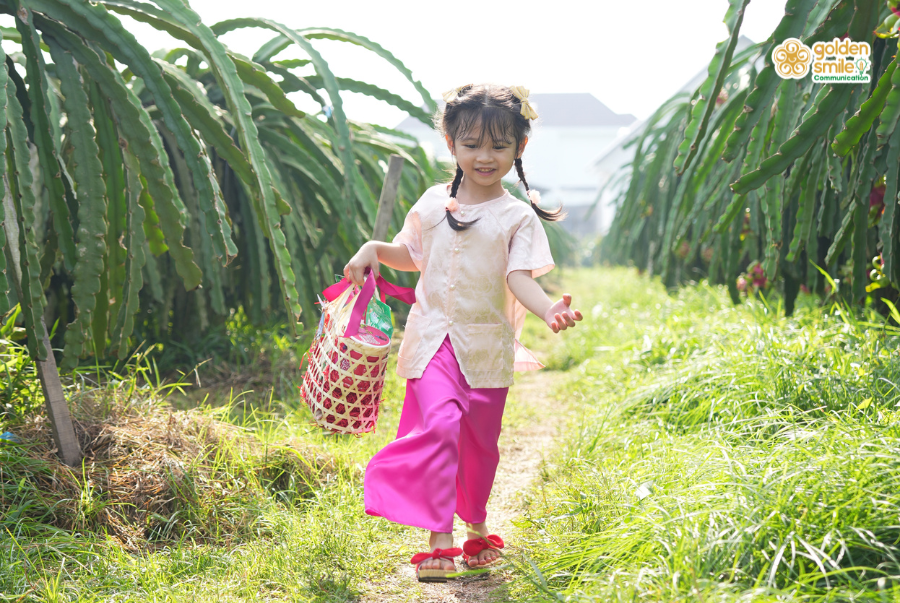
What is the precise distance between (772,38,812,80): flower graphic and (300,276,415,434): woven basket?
1.61 metres

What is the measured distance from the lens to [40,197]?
3414mm

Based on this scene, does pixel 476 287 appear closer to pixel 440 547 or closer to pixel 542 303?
pixel 542 303

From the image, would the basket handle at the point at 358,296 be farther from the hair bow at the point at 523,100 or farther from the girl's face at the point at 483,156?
the hair bow at the point at 523,100

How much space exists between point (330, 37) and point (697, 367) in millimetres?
2744

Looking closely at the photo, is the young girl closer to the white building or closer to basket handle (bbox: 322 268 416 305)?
basket handle (bbox: 322 268 416 305)

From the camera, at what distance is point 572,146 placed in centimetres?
4244

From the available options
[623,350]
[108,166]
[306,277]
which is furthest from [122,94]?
[623,350]

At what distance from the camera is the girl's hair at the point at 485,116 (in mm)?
2188

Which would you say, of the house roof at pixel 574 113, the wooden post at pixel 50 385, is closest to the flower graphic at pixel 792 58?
the wooden post at pixel 50 385

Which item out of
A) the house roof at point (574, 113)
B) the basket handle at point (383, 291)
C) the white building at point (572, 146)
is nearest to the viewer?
the basket handle at point (383, 291)

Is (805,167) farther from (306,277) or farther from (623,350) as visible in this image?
(306,277)

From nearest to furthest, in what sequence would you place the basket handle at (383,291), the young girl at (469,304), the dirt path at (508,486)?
the dirt path at (508,486) < the young girl at (469,304) < the basket handle at (383,291)

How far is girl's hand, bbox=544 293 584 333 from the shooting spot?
185 cm

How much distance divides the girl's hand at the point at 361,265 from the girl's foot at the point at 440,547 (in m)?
0.81
